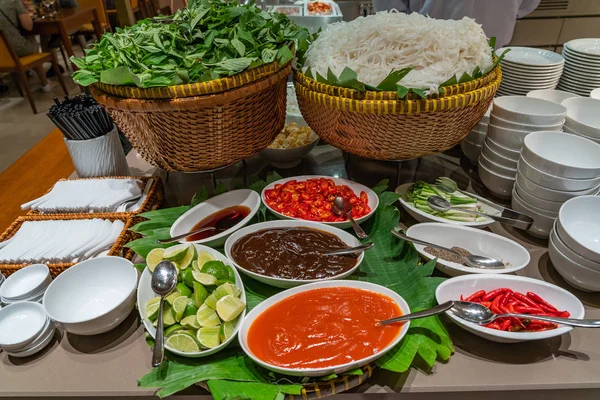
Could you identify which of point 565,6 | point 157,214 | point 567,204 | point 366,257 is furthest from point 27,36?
point 565,6

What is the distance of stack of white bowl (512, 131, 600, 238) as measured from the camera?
4.74ft

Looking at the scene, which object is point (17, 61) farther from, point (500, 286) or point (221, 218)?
point (500, 286)

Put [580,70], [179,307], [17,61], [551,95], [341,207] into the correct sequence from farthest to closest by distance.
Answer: [17,61]
[580,70]
[551,95]
[341,207]
[179,307]

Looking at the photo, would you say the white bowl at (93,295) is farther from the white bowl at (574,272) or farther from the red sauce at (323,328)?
the white bowl at (574,272)

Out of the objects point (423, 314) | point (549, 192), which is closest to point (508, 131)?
point (549, 192)

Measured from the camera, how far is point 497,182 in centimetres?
179

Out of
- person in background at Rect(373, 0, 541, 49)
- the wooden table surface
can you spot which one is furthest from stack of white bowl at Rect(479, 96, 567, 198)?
the wooden table surface

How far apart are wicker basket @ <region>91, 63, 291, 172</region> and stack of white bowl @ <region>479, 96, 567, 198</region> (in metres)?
0.96

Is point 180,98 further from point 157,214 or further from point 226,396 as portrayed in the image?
point 226,396

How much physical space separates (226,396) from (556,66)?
7.20 ft

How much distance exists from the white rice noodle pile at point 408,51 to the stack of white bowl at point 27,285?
1.31 metres

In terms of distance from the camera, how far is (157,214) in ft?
5.44

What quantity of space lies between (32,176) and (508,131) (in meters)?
2.98

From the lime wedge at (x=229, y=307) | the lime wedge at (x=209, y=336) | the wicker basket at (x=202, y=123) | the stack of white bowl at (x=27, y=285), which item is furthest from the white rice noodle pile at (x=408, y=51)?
the stack of white bowl at (x=27, y=285)
